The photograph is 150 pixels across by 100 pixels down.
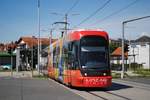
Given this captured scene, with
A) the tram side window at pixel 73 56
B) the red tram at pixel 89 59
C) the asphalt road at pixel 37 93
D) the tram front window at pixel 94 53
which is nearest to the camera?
the asphalt road at pixel 37 93

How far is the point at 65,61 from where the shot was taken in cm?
2645

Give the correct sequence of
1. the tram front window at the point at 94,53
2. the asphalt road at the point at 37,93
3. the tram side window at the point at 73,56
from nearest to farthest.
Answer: the asphalt road at the point at 37,93 → the tram front window at the point at 94,53 → the tram side window at the point at 73,56

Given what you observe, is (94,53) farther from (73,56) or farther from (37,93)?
(37,93)

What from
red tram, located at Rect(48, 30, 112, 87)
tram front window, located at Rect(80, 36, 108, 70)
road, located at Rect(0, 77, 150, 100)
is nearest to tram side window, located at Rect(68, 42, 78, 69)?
red tram, located at Rect(48, 30, 112, 87)

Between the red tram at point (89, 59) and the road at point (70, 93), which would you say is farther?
the red tram at point (89, 59)

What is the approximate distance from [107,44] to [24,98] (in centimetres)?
703

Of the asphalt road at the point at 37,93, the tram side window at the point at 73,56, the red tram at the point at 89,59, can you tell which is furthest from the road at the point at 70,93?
the tram side window at the point at 73,56

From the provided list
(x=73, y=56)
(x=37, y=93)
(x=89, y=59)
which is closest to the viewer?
(x=37, y=93)

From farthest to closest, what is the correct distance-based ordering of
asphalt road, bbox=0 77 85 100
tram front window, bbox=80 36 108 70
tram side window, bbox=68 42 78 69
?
1. tram side window, bbox=68 42 78 69
2. tram front window, bbox=80 36 108 70
3. asphalt road, bbox=0 77 85 100

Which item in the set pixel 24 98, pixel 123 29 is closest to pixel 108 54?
pixel 24 98

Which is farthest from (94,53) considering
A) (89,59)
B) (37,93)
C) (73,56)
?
(37,93)

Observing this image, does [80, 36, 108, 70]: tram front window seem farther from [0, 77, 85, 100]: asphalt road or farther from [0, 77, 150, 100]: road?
[0, 77, 85, 100]: asphalt road

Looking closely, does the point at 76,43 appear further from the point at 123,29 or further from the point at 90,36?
the point at 123,29

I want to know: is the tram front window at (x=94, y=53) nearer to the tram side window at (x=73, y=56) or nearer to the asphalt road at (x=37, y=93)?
the tram side window at (x=73, y=56)
